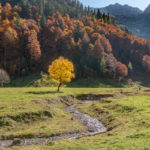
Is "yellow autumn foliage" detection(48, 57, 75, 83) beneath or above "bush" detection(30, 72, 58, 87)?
above

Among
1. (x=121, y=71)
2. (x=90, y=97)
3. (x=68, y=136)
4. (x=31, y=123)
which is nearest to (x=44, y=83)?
(x=90, y=97)

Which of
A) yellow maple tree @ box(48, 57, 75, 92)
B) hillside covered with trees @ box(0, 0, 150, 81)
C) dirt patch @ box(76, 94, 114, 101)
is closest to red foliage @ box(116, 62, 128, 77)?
hillside covered with trees @ box(0, 0, 150, 81)

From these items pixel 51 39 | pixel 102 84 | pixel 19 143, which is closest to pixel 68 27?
pixel 51 39

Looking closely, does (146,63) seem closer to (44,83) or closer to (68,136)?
(44,83)

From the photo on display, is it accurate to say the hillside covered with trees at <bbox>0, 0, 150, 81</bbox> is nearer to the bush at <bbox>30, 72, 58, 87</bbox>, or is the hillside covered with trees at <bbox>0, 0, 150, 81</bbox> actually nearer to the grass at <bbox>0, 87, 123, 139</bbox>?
the bush at <bbox>30, 72, 58, 87</bbox>

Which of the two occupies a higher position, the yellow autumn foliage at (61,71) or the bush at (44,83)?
the yellow autumn foliage at (61,71)

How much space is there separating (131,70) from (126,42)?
49139 millimetres

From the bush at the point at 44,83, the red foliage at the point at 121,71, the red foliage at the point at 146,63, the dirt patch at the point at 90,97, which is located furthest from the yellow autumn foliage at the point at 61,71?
the red foliage at the point at 146,63

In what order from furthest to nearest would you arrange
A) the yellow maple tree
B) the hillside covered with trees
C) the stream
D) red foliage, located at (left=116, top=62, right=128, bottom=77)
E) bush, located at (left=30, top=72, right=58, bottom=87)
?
red foliage, located at (left=116, top=62, right=128, bottom=77) < the hillside covered with trees < bush, located at (left=30, top=72, right=58, bottom=87) < the yellow maple tree < the stream

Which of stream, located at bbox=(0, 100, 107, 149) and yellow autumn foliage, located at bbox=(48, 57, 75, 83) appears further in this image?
yellow autumn foliage, located at bbox=(48, 57, 75, 83)

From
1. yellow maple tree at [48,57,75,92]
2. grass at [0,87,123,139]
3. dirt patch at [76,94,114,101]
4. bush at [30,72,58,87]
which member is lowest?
bush at [30,72,58,87]

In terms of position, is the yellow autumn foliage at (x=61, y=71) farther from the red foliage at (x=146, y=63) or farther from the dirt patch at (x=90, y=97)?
the red foliage at (x=146, y=63)

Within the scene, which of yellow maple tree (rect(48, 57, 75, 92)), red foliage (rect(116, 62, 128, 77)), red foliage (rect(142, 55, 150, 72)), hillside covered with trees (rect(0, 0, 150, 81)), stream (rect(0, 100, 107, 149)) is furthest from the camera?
red foliage (rect(142, 55, 150, 72))

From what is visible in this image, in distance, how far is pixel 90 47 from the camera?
149250 millimetres
